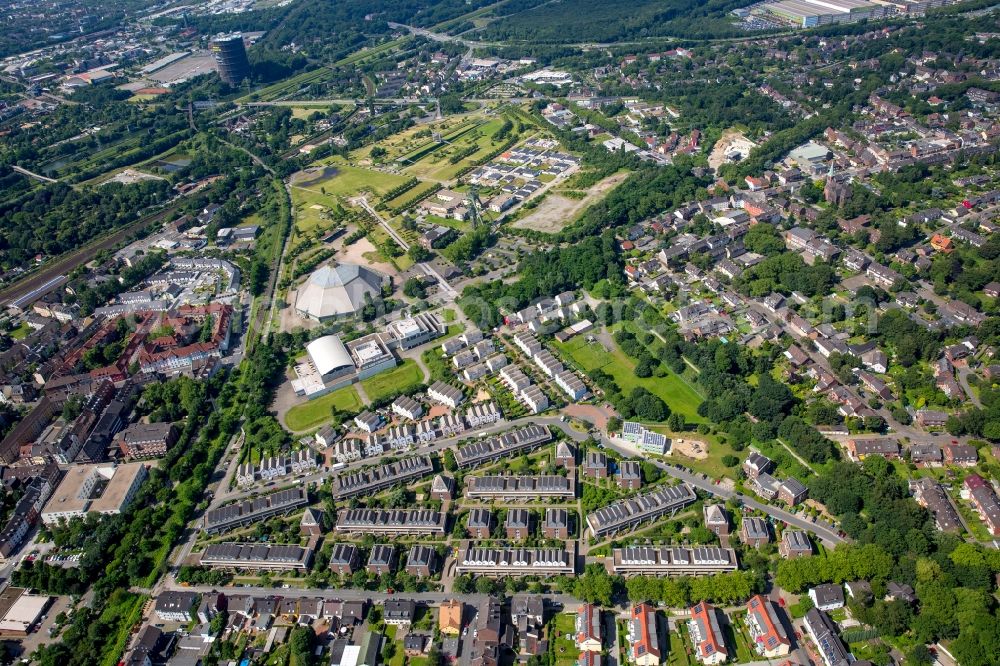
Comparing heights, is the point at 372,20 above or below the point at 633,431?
above

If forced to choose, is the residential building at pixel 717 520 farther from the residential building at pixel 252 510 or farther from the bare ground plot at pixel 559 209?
the bare ground plot at pixel 559 209

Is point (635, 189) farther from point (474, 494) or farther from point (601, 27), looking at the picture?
point (601, 27)

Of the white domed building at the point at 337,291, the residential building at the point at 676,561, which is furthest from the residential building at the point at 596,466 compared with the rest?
the white domed building at the point at 337,291

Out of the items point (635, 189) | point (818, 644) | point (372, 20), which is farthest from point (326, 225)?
point (372, 20)

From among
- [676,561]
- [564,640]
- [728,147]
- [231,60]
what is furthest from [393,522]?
[231,60]

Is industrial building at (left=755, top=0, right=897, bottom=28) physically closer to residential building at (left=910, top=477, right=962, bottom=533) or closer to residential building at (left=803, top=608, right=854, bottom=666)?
residential building at (left=910, top=477, right=962, bottom=533)

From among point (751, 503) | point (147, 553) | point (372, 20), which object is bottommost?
point (751, 503)

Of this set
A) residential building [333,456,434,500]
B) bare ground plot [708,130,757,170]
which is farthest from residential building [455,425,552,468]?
bare ground plot [708,130,757,170]
